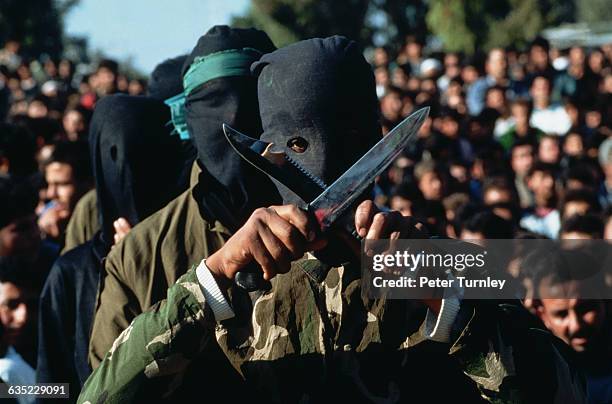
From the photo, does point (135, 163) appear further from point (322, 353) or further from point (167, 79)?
point (322, 353)

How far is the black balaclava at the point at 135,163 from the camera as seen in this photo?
3.89m

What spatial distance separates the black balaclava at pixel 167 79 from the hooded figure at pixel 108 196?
0.21 m

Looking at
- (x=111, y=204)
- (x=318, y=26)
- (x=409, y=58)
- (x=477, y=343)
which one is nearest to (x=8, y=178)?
(x=111, y=204)

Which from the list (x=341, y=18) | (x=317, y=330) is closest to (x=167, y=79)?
(x=317, y=330)

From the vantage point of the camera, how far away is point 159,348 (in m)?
2.19

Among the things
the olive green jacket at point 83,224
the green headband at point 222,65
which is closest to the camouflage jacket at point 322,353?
the green headband at point 222,65

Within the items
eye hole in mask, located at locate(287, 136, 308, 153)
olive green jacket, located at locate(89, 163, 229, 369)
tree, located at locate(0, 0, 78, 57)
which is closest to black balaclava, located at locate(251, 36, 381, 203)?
eye hole in mask, located at locate(287, 136, 308, 153)

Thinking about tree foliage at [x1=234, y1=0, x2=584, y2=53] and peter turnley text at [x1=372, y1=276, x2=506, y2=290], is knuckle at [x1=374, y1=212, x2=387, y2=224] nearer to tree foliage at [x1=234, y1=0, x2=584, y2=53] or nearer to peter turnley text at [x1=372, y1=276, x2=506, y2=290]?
peter turnley text at [x1=372, y1=276, x2=506, y2=290]

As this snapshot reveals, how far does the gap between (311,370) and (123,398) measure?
1.29 feet

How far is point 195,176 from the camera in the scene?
10.1 ft

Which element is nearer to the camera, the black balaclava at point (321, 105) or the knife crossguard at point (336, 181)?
the knife crossguard at point (336, 181)

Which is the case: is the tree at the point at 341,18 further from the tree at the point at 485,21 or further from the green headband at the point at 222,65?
the green headband at the point at 222,65

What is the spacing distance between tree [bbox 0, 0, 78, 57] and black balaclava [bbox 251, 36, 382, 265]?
28812 millimetres

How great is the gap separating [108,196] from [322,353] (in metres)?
1.87
